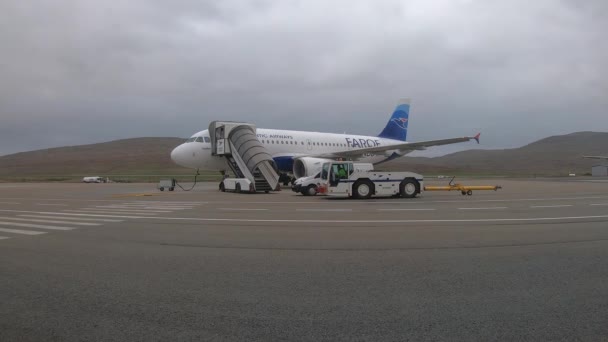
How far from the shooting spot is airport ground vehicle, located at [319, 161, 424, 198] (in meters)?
20.5

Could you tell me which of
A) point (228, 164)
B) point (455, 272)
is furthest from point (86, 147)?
point (455, 272)

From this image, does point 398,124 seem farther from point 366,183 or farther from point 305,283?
point 305,283

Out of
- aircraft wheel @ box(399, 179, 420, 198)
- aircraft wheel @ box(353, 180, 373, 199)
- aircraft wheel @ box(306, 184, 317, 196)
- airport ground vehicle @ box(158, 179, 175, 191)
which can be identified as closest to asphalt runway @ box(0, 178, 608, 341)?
aircraft wheel @ box(353, 180, 373, 199)

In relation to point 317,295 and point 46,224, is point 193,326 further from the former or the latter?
point 46,224

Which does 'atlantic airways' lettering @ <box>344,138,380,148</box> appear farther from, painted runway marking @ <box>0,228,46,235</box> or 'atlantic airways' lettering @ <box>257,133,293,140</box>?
painted runway marking @ <box>0,228,46,235</box>

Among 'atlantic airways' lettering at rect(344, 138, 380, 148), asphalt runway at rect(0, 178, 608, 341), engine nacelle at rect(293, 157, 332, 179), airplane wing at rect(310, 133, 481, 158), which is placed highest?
'atlantic airways' lettering at rect(344, 138, 380, 148)

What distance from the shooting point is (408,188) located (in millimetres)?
21188

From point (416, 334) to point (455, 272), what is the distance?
7.80ft

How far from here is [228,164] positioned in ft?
98.9

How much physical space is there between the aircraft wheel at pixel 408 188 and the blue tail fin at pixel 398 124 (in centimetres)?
1997

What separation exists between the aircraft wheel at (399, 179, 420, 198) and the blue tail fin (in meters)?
20.0

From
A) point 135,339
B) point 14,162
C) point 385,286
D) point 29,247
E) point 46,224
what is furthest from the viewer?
point 14,162

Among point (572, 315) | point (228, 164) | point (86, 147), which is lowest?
point (572, 315)

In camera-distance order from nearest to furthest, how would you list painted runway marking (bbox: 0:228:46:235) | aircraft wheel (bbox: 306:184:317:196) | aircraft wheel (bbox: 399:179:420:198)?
painted runway marking (bbox: 0:228:46:235) < aircraft wheel (bbox: 399:179:420:198) < aircraft wheel (bbox: 306:184:317:196)
